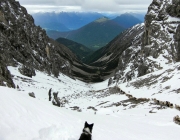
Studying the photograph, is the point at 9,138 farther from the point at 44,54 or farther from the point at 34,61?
the point at 44,54

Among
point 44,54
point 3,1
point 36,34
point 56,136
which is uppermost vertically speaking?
point 3,1

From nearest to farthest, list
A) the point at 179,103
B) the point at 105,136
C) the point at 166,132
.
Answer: the point at 105,136 → the point at 166,132 → the point at 179,103

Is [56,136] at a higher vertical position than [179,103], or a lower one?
higher

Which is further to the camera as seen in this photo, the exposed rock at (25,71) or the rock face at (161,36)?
the exposed rock at (25,71)

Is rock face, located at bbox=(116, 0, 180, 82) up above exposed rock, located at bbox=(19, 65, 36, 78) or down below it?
above

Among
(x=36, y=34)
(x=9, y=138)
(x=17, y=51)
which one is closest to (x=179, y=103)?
(x=9, y=138)

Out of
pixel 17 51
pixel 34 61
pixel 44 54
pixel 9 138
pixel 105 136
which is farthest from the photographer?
pixel 44 54

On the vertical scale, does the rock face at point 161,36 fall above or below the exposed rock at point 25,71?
above

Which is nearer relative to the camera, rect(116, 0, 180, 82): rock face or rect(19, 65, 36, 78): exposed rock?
rect(116, 0, 180, 82): rock face

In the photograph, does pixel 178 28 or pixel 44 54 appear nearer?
pixel 178 28

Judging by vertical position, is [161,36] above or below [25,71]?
above

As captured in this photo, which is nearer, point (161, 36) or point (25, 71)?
point (25, 71)
